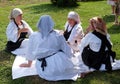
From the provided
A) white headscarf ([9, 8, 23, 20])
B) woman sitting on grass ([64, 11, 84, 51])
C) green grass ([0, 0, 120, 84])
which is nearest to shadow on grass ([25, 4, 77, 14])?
green grass ([0, 0, 120, 84])

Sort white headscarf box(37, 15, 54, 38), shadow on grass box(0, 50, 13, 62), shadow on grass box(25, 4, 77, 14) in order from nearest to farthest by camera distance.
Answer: white headscarf box(37, 15, 54, 38), shadow on grass box(0, 50, 13, 62), shadow on grass box(25, 4, 77, 14)

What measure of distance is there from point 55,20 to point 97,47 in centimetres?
572

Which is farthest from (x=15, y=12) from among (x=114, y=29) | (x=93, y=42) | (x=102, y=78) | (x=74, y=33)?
(x=114, y=29)

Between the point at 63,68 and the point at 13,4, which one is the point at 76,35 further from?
the point at 13,4

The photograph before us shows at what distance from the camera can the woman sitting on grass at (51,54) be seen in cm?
698

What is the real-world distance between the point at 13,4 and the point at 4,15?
9.61 ft

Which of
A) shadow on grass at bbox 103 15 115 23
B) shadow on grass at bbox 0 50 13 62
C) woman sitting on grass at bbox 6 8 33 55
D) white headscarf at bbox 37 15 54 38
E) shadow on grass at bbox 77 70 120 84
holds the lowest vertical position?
shadow on grass at bbox 103 15 115 23

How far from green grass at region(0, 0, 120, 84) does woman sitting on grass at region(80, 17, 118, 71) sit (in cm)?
22

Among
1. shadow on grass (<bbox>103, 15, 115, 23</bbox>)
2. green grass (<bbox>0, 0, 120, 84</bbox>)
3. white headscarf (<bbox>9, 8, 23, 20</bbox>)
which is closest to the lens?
green grass (<bbox>0, 0, 120, 84</bbox>)

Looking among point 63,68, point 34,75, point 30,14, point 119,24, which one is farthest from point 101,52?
point 30,14

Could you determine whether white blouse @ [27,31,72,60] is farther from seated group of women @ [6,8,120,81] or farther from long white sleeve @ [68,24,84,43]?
long white sleeve @ [68,24,84,43]

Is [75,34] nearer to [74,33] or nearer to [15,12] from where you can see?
[74,33]

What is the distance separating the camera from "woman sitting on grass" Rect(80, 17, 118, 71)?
286 inches

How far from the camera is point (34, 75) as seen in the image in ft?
24.0
